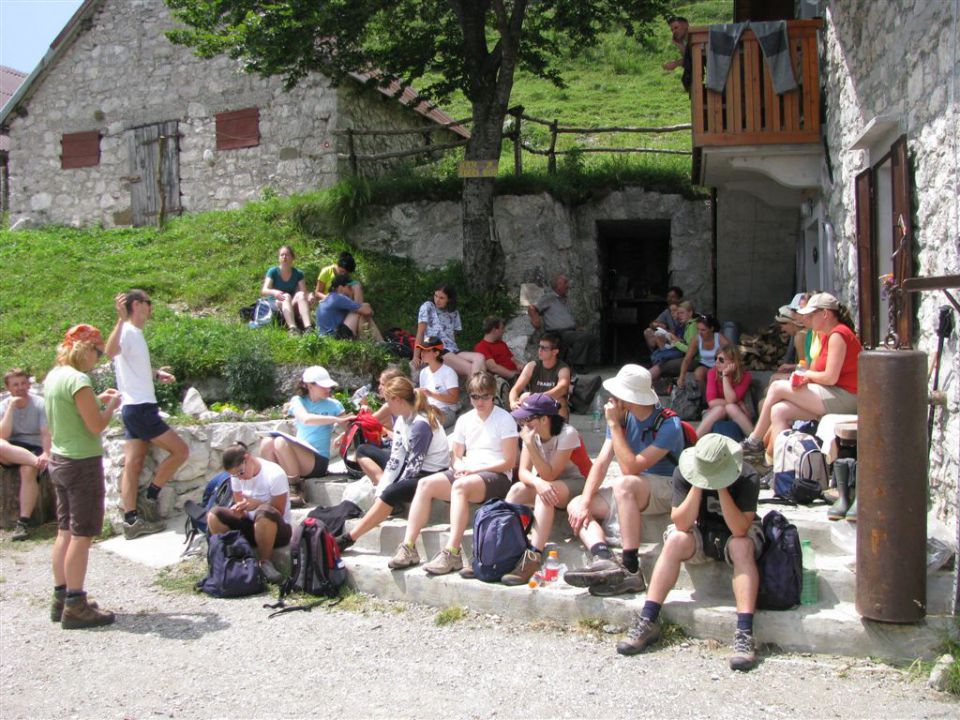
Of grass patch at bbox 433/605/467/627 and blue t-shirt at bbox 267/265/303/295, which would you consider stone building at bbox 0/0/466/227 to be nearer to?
blue t-shirt at bbox 267/265/303/295

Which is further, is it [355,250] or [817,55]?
[355,250]

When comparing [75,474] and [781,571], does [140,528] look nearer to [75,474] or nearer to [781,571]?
[75,474]

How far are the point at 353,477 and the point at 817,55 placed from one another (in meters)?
6.35

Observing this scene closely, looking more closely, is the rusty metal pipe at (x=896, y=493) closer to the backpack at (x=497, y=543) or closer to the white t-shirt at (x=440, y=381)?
the backpack at (x=497, y=543)

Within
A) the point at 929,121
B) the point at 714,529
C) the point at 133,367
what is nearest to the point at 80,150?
the point at 133,367

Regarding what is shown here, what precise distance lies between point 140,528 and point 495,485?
3424 millimetres

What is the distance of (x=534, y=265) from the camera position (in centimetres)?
1321

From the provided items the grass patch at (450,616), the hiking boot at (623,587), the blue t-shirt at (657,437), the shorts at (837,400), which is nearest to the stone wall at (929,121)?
the shorts at (837,400)

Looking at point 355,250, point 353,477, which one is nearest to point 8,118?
point 355,250

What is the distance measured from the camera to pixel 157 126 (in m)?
17.2

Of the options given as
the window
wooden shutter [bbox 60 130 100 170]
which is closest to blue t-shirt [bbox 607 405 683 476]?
the window

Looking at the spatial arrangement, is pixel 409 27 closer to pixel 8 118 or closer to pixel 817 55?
pixel 817 55

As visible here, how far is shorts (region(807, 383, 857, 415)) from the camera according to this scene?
637 cm

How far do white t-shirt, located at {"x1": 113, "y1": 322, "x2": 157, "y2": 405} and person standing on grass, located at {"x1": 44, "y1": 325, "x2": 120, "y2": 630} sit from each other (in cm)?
142
